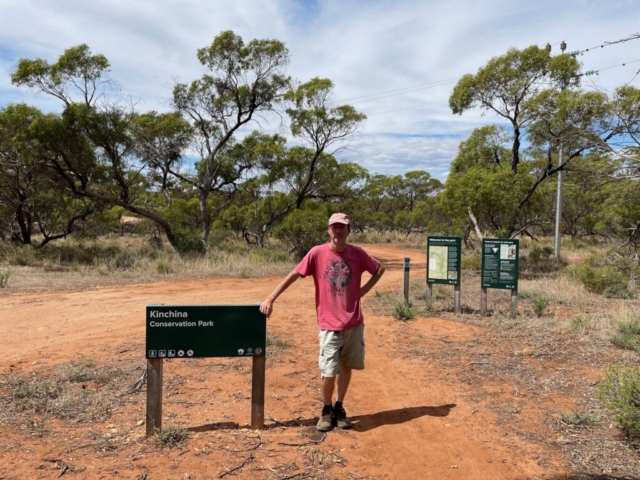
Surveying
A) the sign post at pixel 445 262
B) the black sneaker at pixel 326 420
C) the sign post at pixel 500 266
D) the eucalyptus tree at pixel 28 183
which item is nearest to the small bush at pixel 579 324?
the sign post at pixel 500 266

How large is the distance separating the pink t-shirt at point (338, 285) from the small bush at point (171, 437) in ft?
4.76

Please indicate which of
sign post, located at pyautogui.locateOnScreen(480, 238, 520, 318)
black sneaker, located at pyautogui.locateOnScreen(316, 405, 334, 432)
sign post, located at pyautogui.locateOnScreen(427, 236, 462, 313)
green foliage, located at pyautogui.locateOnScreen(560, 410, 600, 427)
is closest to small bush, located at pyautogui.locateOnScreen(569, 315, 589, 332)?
sign post, located at pyautogui.locateOnScreen(480, 238, 520, 318)

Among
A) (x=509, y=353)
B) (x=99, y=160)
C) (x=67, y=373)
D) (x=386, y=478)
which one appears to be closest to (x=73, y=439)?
(x=67, y=373)

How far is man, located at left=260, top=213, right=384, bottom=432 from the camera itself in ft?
12.7

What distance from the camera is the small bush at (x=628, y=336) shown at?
6148 millimetres

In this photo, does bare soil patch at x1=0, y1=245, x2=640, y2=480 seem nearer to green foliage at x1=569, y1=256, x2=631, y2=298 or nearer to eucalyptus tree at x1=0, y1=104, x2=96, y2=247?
green foliage at x1=569, y1=256, x2=631, y2=298

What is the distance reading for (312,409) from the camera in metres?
4.54

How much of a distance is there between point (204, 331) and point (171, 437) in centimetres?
89

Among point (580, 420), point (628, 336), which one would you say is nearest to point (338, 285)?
point (580, 420)

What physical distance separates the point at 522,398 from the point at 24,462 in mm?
4549

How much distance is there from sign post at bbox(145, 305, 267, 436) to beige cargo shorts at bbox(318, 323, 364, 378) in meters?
0.53

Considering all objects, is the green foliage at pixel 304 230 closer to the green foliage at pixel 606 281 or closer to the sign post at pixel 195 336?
the green foliage at pixel 606 281

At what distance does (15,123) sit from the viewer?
54.7 ft

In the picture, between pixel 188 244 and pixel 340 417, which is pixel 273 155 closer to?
pixel 188 244
